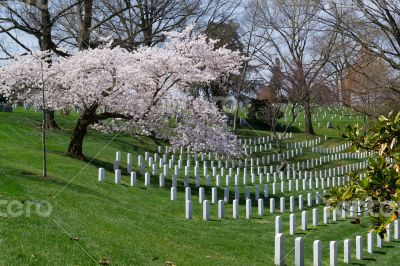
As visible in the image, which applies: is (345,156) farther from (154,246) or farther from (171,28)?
(154,246)

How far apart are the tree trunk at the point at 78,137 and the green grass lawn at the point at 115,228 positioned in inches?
Answer: 15.3

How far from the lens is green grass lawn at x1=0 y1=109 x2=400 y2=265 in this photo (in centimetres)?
748

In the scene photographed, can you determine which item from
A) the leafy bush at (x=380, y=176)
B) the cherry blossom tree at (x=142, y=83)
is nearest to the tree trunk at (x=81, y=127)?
the cherry blossom tree at (x=142, y=83)

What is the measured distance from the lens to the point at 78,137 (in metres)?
19.3

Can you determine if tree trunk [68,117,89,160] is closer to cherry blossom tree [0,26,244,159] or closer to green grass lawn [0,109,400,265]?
cherry blossom tree [0,26,244,159]

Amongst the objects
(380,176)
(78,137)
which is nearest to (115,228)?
(380,176)

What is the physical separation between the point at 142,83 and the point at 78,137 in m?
3.02

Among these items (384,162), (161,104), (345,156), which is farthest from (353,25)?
(345,156)

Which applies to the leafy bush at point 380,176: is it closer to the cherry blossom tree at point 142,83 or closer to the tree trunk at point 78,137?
the cherry blossom tree at point 142,83

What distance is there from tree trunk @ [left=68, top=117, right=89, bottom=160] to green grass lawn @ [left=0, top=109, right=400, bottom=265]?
389mm

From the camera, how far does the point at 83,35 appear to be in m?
23.9

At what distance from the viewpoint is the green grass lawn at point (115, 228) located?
748 cm

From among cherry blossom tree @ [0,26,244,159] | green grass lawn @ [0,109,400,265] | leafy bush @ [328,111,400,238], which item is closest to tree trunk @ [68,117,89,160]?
cherry blossom tree @ [0,26,244,159]

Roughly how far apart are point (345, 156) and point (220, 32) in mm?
11479
